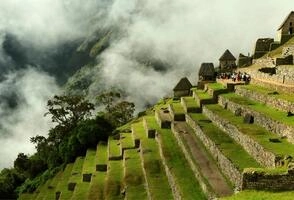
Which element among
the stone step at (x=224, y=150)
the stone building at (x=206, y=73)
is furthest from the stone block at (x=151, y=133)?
the stone building at (x=206, y=73)

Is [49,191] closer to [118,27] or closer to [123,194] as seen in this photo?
[123,194]

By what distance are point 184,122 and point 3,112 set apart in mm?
79465

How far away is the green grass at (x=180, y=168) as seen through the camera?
982 inches

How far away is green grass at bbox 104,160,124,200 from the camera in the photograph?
32.5 metres

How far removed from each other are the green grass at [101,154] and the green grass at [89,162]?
19.7 inches

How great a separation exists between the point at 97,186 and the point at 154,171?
457cm

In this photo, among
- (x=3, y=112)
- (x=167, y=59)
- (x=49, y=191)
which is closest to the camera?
(x=49, y=191)

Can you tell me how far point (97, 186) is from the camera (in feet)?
114

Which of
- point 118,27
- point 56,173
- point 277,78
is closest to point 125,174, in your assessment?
point 277,78

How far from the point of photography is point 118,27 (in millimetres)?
128375

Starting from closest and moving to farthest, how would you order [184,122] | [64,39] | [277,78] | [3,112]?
[277,78], [184,122], [3,112], [64,39]

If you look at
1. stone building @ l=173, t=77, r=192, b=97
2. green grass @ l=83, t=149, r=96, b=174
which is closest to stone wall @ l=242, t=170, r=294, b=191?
green grass @ l=83, t=149, r=96, b=174

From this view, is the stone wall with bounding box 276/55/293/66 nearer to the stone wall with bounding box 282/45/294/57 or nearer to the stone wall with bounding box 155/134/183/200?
→ the stone wall with bounding box 282/45/294/57

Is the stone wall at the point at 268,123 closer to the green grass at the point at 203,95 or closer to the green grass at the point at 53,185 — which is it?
the green grass at the point at 203,95
